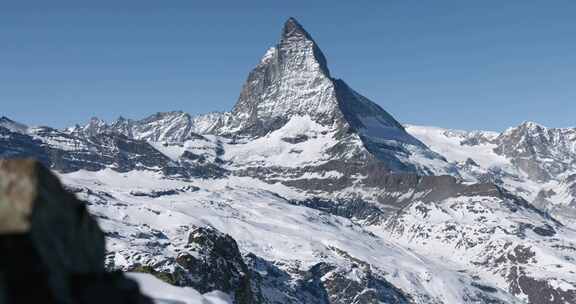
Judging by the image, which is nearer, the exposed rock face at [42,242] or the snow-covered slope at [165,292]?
the exposed rock face at [42,242]

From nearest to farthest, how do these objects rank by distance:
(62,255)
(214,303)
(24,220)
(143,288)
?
(24,220), (62,255), (143,288), (214,303)

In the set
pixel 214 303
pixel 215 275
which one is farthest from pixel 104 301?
pixel 215 275

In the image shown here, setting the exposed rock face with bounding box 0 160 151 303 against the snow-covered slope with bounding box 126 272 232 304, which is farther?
the snow-covered slope with bounding box 126 272 232 304

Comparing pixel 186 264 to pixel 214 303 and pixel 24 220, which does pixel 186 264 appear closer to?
pixel 214 303

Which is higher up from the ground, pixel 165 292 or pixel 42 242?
pixel 42 242

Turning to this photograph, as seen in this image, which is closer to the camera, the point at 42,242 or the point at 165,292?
the point at 42,242

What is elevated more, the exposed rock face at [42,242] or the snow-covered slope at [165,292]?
the exposed rock face at [42,242]

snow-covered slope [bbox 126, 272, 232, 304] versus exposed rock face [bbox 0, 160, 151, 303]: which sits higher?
exposed rock face [bbox 0, 160, 151, 303]

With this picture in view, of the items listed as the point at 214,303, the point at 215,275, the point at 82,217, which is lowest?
the point at 215,275
